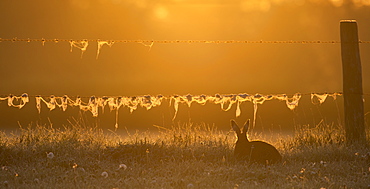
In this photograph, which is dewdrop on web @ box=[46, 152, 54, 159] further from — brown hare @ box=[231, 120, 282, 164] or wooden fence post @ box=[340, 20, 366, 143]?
wooden fence post @ box=[340, 20, 366, 143]

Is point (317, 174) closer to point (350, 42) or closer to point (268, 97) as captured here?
point (268, 97)

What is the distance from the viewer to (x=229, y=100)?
37.2 ft

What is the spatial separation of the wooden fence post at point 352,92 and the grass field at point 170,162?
1.09 ft

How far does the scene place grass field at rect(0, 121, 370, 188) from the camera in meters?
8.67

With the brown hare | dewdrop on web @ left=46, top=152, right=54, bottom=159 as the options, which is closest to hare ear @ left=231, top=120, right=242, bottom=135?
the brown hare

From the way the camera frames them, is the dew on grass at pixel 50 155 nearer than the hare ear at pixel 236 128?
Yes

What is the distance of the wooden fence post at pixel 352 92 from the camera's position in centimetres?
1205

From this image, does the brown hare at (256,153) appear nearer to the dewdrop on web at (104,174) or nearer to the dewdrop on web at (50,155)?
the dewdrop on web at (104,174)

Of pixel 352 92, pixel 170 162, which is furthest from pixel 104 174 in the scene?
pixel 352 92

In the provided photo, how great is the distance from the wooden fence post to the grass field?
0.33 m

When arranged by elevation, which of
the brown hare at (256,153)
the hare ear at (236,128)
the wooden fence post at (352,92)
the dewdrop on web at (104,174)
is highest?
the wooden fence post at (352,92)

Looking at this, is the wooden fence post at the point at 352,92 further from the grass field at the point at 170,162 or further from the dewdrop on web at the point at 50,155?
the dewdrop on web at the point at 50,155

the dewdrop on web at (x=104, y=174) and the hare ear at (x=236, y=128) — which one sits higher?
the hare ear at (x=236, y=128)

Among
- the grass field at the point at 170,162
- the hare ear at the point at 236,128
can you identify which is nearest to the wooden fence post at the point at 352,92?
the grass field at the point at 170,162
